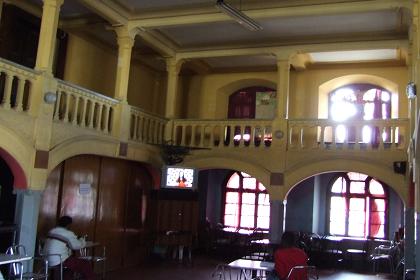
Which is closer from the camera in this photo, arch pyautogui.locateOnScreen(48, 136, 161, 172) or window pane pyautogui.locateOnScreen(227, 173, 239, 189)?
arch pyautogui.locateOnScreen(48, 136, 161, 172)

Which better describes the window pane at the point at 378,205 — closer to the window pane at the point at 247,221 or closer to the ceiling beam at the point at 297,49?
the window pane at the point at 247,221

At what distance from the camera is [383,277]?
12.2 m

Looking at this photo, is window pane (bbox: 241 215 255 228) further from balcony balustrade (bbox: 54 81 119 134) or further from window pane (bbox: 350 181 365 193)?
balcony balustrade (bbox: 54 81 119 134)

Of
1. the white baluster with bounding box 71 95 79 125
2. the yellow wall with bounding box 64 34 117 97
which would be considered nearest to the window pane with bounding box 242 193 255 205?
the yellow wall with bounding box 64 34 117 97

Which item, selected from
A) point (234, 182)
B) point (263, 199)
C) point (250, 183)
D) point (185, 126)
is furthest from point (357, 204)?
point (185, 126)

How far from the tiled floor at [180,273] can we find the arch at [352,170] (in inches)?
92.1

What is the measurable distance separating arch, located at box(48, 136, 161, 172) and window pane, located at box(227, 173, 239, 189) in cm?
462

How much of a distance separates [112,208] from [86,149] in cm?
208

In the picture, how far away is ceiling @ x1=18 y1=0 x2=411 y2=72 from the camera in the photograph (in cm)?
1050

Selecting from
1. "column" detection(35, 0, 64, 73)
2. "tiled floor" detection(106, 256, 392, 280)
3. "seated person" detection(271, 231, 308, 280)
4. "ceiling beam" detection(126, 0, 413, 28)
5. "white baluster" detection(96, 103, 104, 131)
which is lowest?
"tiled floor" detection(106, 256, 392, 280)

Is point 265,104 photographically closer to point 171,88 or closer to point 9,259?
point 171,88

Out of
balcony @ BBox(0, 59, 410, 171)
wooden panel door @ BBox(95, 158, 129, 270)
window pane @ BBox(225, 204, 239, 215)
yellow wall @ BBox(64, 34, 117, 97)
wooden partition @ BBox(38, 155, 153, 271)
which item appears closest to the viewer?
balcony @ BBox(0, 59, 410, 171)

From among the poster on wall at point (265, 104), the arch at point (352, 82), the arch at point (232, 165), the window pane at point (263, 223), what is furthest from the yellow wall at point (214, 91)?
the window pane at point (263, 223)

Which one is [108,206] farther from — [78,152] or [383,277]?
[383,277]
